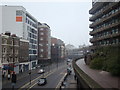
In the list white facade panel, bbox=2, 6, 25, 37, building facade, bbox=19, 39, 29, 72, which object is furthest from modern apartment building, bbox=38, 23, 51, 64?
white facade panel, bbox=2, 6, 25, 37

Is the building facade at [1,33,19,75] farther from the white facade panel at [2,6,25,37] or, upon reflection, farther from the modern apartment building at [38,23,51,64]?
the modern apartment building at [38,23,51,64]

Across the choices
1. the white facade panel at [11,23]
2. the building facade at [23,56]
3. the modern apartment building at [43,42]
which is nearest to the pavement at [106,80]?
the building facade at [23,56]

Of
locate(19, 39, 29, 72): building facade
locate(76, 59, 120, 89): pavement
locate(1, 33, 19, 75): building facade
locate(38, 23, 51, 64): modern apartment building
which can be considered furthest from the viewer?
locate(38, 23, 51, 64): modern apartment building

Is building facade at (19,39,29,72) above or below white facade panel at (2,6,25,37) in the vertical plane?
below

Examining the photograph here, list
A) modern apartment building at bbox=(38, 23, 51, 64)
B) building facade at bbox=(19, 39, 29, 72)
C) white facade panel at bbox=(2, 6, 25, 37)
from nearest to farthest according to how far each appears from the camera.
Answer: building facade at bbox=(19, 39, 29, 72) → white facade panel at bbox=(2, 6, 25, 37) → modern apartment building at bbox=(38, 23, 51, 64)

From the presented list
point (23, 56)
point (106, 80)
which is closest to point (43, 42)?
point (23, 56)

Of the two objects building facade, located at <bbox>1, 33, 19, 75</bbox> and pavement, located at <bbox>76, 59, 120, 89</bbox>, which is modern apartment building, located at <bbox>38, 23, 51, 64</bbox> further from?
pavement, located at <bbox>76, 59, 120, 89</bbox>

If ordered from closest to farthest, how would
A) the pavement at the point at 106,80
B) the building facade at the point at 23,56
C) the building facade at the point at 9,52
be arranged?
the pavement at the point at 106,80 → the building facade at the point at 9,52 → the building facade at the point at 23,56

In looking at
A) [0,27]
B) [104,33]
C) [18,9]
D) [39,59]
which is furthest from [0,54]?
[39,59]

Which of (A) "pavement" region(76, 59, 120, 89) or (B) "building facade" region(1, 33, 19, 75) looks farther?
(B) "building facade" region(1, 33, 19, 75)

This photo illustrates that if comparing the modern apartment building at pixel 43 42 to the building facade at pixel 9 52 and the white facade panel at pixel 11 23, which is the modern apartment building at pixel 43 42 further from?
the building facade at pixel 9 52

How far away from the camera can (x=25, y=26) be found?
53.3 m

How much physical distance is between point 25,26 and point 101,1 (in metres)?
28.6

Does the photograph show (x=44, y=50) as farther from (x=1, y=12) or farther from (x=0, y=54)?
(x=0, y=54)
